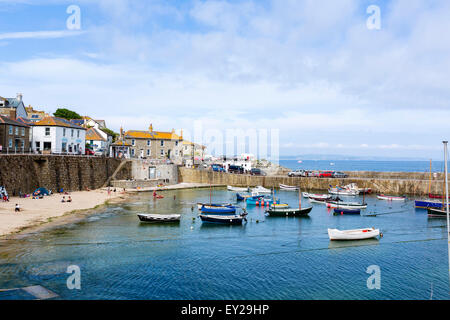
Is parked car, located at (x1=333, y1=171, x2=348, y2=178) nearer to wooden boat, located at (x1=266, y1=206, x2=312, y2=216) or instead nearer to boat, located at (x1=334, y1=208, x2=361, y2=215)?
boat, located at (x1=334, y1=208, x2=361, y2=215)

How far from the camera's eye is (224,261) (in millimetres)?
29594

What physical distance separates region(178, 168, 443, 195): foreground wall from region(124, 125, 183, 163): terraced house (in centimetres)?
869

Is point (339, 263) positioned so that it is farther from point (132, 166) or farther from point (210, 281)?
point (132, 166)

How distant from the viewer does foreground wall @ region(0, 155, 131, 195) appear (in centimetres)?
4994

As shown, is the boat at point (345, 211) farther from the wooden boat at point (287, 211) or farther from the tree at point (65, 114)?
the tree at point (65, 114)

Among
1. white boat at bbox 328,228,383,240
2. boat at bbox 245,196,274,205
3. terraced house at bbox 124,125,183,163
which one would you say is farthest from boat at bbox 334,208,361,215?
terraced house at bbox 124,125,183,163

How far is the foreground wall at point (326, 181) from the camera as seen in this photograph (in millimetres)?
76000

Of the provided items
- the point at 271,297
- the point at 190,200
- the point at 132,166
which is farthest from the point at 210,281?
the point at 132,166

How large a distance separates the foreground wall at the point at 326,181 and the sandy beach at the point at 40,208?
2921cm

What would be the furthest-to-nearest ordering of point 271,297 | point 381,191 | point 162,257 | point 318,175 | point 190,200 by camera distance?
point 318,175, point 381,191, point 190,200, point 162,257, point 271,297
